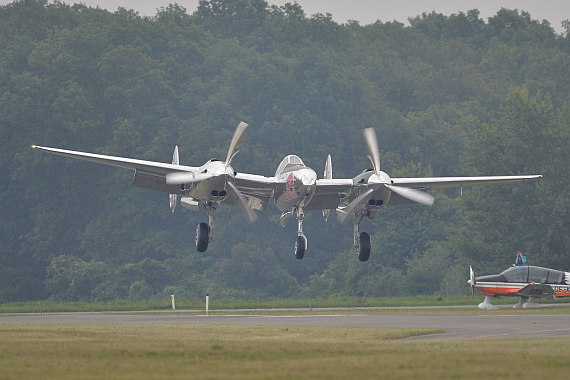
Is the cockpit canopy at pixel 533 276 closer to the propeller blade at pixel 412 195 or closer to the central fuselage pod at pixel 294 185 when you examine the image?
the propeller blade at pixel 412 195

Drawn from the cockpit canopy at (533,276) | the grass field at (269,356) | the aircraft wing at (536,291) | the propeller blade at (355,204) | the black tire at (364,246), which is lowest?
the grass field at (269,356)

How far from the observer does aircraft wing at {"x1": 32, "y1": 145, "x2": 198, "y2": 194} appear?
42.8 meters

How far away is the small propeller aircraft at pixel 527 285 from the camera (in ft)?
174

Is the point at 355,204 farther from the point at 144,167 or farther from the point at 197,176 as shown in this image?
the point at 144,167

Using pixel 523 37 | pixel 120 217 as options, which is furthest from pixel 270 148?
pixel 523 37

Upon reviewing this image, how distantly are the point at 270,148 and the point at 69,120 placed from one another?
2377cm

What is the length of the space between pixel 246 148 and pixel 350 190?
6297cm

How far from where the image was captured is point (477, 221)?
283 ft

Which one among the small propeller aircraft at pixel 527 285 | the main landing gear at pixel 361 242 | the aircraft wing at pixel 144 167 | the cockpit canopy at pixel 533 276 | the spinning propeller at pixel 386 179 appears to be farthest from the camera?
the cockpit canopy at pixel 533 276

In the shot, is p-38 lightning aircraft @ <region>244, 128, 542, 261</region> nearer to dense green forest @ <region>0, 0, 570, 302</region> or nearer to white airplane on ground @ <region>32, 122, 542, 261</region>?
white airplane on ground @ <region>32, 122, 542, 261</region>

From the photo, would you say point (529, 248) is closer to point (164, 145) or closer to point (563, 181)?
point (563, 181)

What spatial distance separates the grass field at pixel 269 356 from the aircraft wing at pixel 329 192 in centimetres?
1444

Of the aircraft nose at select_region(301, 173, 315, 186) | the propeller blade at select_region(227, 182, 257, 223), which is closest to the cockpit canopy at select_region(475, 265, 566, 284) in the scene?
the aircraft nose at select_region(301, 173, 315, 186)

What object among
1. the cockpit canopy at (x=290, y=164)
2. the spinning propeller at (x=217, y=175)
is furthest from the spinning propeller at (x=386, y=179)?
the spinning propeller at (x=217, y=175)
